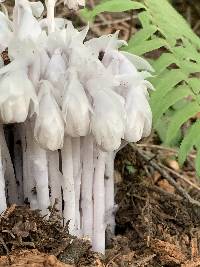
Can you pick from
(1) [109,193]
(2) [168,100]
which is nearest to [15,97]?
(1) [109,193]

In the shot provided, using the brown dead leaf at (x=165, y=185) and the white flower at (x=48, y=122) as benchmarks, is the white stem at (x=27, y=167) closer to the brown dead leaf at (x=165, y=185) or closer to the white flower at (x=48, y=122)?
the white flower at (x=48, y=122)

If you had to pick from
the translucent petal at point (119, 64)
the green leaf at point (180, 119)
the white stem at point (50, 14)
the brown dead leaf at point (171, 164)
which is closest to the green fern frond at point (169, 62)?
the green leaf at point (180, 119)

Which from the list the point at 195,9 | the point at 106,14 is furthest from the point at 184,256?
the point at 195,9

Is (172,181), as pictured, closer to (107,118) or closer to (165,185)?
(165,185)

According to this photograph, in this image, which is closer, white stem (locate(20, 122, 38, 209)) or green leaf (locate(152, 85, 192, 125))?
white stem (locate(20, 122, 38, 209))

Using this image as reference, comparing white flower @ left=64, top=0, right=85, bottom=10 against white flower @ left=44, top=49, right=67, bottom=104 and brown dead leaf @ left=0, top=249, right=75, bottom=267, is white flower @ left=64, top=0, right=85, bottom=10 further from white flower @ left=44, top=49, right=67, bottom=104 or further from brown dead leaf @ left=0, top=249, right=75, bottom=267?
brown dead leaf @ left=0, top=249, right=75, bottom=267

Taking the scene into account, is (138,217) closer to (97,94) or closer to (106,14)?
(97,94)

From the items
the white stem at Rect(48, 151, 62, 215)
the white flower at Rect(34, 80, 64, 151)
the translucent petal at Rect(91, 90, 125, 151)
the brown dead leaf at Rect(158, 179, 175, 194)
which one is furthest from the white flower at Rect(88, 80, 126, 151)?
the brown dead leaf at Rect(158, 179, 175, 194)
